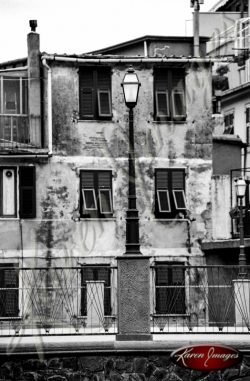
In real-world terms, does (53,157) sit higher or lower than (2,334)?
higher

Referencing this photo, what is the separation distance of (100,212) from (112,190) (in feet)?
2.60

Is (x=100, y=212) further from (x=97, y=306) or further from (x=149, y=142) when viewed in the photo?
(x=97, y=306)

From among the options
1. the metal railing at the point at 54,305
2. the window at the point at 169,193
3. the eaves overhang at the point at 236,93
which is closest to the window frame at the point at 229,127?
the eaves overhang at the point at 236,93

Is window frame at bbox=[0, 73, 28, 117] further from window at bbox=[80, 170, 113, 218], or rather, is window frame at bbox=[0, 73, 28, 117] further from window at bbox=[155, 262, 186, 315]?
window at bbox=[155, 262, 186, 315]

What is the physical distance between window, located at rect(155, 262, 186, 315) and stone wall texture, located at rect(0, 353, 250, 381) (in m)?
8.53

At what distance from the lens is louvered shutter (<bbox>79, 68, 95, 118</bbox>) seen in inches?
1625

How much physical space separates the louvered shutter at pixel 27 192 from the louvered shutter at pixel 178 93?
507 cm

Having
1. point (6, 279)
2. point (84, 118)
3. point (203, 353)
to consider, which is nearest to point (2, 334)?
point (203, 353)

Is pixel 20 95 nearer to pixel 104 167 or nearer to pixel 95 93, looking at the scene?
pixel 95 93

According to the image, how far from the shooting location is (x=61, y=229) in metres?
40.8

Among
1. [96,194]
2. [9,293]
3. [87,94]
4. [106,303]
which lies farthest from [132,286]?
[87,94]

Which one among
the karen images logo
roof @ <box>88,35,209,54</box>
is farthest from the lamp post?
roof @ <box>88,35,209,54</box>

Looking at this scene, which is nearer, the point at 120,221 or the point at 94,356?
the point at 94,356

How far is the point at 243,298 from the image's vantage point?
94.0ft
